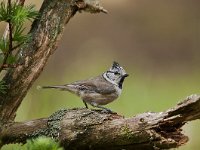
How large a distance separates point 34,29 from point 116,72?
748 mm

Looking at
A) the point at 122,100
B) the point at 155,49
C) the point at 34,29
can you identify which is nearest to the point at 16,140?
Answer: the point at 34,29

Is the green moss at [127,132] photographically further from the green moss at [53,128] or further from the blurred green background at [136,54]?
the blurred green background at [136,54]

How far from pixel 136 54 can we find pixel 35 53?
5426mm

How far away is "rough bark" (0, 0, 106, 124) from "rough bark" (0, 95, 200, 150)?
0.33 feet

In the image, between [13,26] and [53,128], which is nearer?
[13,26]

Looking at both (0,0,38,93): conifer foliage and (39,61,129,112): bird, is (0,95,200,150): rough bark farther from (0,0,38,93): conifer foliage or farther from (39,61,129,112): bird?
(39,61,129,112): bird

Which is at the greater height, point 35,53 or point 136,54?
point 136,54

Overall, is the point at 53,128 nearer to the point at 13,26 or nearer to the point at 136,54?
the point at 13,26

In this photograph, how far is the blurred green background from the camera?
7.53 metres

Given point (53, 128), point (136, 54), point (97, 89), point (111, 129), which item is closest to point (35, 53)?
point (53, 128)

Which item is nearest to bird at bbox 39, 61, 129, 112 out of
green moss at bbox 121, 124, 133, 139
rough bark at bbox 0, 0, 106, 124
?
rough bark at bbox 0, 0, 106, 124

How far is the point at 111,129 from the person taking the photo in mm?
4137

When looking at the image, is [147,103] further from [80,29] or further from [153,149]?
[153,149]

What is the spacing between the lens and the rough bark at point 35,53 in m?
4.35
